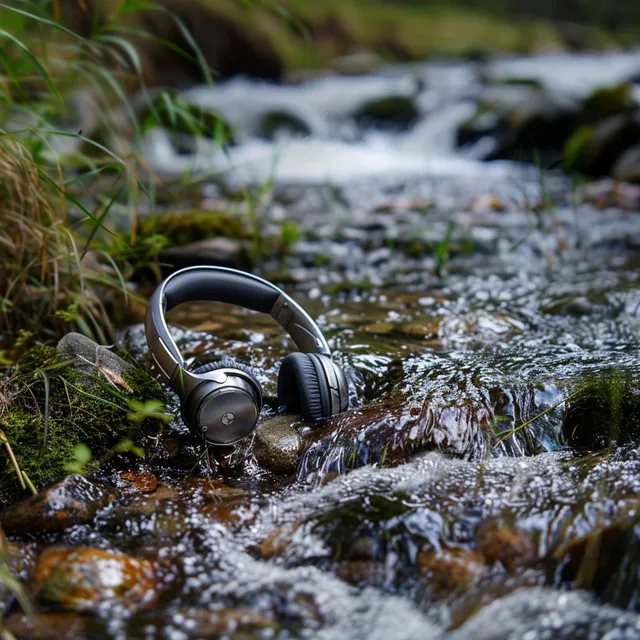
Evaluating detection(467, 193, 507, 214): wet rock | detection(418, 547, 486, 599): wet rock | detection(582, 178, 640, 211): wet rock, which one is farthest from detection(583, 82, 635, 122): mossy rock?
detection(418, 547, 486, 599): wet rock

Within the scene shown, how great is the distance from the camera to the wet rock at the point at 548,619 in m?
1.18

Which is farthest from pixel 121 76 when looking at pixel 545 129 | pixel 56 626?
pixel 545 129

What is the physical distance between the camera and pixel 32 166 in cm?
211

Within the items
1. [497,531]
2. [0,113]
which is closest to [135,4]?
[0,113]

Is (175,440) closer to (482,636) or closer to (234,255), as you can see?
→ (482,636)

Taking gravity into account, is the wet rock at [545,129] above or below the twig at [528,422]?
above

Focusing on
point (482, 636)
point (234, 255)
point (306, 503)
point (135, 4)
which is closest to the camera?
point (482, 636)

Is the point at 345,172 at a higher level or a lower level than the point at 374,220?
higher

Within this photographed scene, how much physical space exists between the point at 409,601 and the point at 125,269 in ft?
6.06

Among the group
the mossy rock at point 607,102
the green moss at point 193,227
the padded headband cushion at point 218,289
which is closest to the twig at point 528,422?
the padded headband cushion at point 218,289

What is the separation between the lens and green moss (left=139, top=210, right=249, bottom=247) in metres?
3.43

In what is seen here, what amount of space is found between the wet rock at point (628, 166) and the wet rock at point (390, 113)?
403 centimetres

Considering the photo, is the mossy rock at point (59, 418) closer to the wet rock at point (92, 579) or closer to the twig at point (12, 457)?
the twig at point (12, 457)

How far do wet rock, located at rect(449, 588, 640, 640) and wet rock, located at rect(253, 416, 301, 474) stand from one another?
0.66 m
